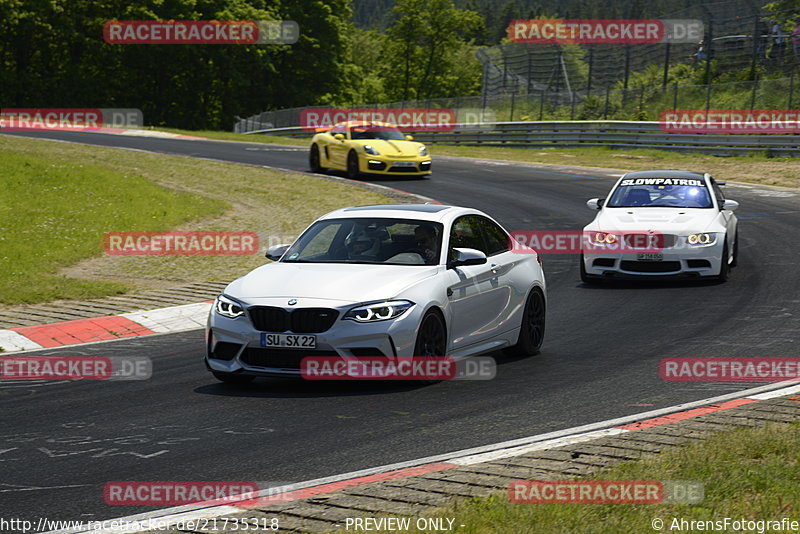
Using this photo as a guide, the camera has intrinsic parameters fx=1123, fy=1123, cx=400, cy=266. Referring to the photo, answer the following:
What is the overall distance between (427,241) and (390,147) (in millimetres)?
20190

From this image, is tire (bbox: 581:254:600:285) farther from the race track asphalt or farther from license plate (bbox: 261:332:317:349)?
license plate (bbox: 261:332:317:349)

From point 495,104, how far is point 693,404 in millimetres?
42660

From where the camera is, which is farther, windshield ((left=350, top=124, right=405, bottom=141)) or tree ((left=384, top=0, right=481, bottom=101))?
tree ((left=384, top=0, right=481, bottom=101))

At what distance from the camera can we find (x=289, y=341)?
28.1 feet

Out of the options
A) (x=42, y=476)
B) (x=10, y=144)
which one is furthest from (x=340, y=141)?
(x=42, y=476)

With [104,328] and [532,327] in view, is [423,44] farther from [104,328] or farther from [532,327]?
[532,327]

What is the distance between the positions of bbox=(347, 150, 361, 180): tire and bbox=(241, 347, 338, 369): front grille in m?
21.1

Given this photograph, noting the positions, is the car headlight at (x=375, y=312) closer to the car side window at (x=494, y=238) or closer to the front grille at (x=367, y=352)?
the front grille at (x=367, y=352)

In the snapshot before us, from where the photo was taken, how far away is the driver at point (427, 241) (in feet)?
31.4

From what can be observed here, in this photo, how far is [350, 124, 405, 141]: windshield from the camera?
1184 inches

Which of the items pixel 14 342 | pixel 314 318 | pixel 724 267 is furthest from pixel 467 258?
pixel 724 267

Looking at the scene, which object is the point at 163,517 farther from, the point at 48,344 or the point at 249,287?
the point at 48,344

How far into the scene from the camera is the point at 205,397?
8.73 m

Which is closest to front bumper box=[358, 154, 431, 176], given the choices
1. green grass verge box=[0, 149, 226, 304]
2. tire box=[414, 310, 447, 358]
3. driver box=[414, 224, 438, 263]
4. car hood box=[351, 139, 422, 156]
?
car hood box=[351, 139, 422, 156]
